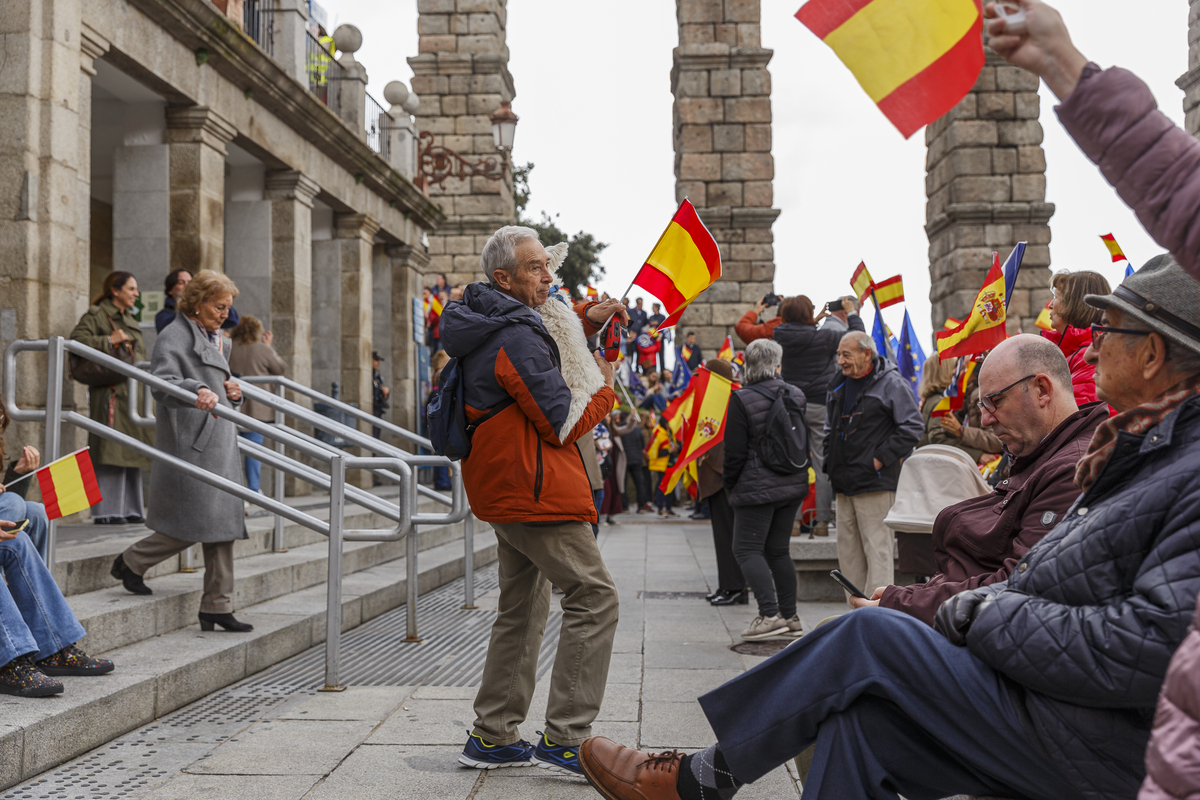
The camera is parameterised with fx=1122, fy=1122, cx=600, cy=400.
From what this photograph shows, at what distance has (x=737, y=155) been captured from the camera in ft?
59.5

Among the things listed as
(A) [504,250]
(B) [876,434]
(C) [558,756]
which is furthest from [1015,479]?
(B) [876,434]

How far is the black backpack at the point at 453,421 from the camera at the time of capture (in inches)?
153

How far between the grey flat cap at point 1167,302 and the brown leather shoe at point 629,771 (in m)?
1.51

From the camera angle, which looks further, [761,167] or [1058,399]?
[761,167]

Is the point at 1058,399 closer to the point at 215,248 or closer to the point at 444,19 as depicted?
the point at 215,248

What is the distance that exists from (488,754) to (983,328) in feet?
13.7

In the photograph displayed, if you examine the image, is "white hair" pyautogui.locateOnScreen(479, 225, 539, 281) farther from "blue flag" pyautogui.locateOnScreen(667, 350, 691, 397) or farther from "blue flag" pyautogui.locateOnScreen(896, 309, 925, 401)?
"blue flag" pyautogui.locateOnScreen(667, 350, 691, 397)

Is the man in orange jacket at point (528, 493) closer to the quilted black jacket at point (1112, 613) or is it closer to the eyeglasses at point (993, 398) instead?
the eyeglasses at point (993, 398)

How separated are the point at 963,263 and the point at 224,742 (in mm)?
14346

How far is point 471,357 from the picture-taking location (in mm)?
3912

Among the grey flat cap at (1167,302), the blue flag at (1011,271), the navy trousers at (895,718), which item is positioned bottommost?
the navy trousers at (895,718)

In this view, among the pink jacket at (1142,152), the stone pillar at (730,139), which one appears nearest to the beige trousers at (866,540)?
the pink jacket at (1142,152)

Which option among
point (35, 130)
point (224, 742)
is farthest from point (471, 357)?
point (35, 130)

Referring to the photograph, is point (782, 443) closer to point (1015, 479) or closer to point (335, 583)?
point (335, 583)
